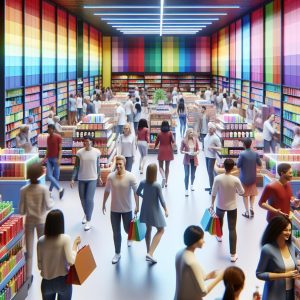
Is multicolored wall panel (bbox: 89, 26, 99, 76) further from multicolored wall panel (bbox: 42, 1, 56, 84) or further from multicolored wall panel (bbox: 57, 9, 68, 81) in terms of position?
multicolored wall panel (bbox: 42, 1, 56, 84)

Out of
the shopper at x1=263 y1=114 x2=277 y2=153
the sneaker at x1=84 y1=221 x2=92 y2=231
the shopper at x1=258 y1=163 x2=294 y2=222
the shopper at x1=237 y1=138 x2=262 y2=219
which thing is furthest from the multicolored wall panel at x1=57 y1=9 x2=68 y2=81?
the shopper at x1=258 y1=163 x2=294 y2=222

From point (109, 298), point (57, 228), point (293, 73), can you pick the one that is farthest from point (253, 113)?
point (57, 228)

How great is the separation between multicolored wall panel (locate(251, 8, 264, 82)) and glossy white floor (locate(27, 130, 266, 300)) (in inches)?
407

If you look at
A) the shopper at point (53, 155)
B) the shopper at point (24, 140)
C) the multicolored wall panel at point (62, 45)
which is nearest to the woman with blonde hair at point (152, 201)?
the shopper at point (53, 155)

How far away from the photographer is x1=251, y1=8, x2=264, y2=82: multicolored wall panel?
1930 cm

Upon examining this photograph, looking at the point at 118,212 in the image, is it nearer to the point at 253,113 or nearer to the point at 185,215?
the point at 185,215

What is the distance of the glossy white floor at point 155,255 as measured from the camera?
5949 mm

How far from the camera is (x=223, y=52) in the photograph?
29516 millimetres

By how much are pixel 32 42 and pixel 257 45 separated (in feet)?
29.0

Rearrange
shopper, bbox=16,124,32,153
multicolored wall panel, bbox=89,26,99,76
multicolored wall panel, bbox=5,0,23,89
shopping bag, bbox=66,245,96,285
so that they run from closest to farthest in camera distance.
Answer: shopping bag, bbox=66,245,96,285 < shopper, bbox=16,124,32,153 < multicolored wall panel, bbox=5,0,23,89 < multicolored wall panel, bbox=89,26,99,76

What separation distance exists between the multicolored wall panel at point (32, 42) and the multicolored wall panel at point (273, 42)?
7.51m

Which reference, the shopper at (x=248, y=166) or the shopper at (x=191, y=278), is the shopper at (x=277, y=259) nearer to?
the shopper at (x=191, y=278)

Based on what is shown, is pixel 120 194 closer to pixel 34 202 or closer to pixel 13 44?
pixel 34 202

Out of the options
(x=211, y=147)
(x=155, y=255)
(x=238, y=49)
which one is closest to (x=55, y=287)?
(x=155, y=255)
